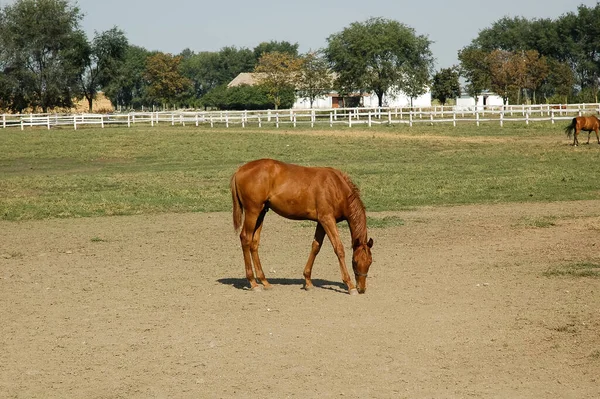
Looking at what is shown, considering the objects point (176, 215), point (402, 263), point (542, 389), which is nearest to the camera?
point (542, 389)

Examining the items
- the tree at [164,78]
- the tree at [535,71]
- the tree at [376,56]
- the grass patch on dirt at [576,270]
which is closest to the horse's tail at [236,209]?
the grass patch on dirt at [576,270]

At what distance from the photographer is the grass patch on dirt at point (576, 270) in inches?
488

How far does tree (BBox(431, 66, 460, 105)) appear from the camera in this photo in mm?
93125

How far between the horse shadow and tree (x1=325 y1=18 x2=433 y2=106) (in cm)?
7453

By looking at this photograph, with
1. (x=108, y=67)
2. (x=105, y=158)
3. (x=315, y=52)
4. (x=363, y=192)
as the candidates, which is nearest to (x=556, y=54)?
(x=315, y=52)

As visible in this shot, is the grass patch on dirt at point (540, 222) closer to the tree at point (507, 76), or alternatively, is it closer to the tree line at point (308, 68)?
the tree line at point (308, 68)

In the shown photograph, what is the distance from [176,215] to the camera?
66.0 ft

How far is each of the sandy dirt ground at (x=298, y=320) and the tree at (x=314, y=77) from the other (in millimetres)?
83500

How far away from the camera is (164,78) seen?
114 m

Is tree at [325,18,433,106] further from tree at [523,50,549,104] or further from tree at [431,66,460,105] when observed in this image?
tree at [523,50,549,104]

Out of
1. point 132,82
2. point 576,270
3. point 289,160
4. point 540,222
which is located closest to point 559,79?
Answer: point 132,82

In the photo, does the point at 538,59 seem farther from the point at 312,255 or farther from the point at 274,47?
the point at 312,255

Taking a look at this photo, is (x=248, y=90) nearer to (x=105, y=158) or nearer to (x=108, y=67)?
(x=108, y=67)

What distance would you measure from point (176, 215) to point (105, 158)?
1801cm
